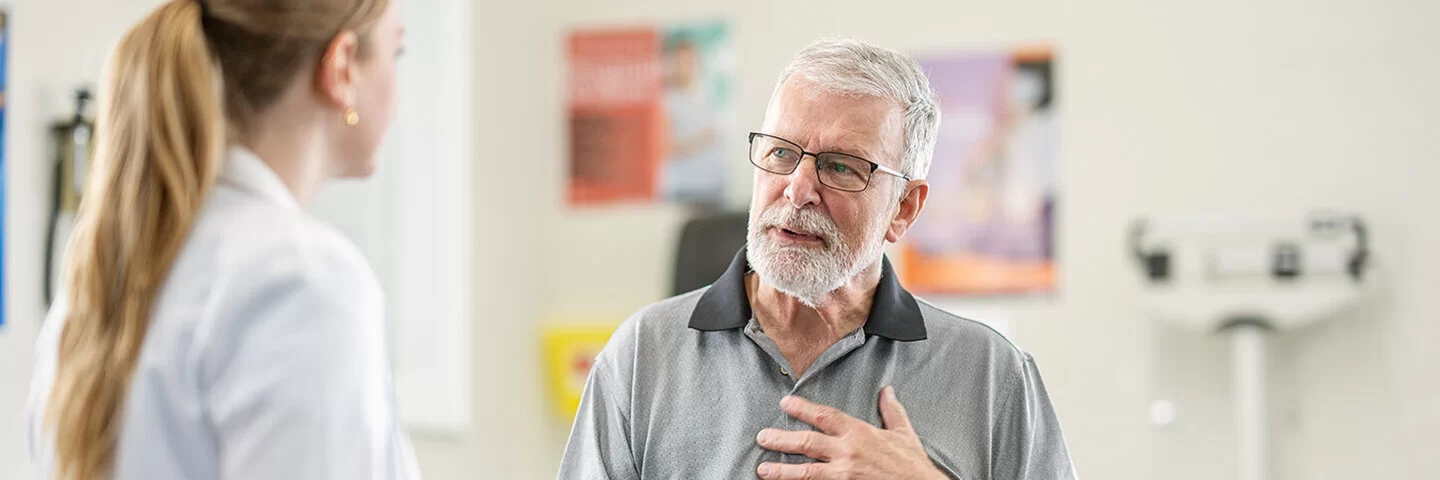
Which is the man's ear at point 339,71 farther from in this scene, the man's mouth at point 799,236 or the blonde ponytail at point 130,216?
the man's mouth at point 799,236

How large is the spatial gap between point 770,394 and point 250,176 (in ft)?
2.84

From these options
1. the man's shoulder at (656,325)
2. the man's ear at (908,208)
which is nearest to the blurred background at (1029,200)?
the man's ear at (908,208)

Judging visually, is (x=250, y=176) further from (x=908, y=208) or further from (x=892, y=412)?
(x=908, y=208)

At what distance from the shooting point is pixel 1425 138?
3367 mm

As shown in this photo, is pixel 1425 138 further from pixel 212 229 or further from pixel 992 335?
pixel 212 229

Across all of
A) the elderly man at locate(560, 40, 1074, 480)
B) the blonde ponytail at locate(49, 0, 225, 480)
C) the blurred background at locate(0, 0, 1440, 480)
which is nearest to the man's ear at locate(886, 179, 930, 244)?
the elderly man at locate(560, 40, 1074, 480)

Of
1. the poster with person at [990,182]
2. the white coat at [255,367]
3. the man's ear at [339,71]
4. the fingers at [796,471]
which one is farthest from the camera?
the poster with person at [990,182]

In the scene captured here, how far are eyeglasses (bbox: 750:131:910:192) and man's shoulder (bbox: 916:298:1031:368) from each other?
219mm

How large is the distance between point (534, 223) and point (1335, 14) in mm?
2360

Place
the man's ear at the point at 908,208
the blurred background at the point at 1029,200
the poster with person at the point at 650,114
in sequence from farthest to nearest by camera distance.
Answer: the poster with person at the point at 650,114
the blurred background at the point at 1029,200
the man's ear at the point at 908,208

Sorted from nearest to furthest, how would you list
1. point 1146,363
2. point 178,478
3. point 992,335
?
point 178,478
point 992,335
point 1146,363

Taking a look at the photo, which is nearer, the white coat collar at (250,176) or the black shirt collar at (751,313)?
the white coat collar at (250,176)

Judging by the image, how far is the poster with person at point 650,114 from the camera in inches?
157

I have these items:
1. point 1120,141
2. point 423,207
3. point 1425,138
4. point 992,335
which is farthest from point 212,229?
point 1425,138
